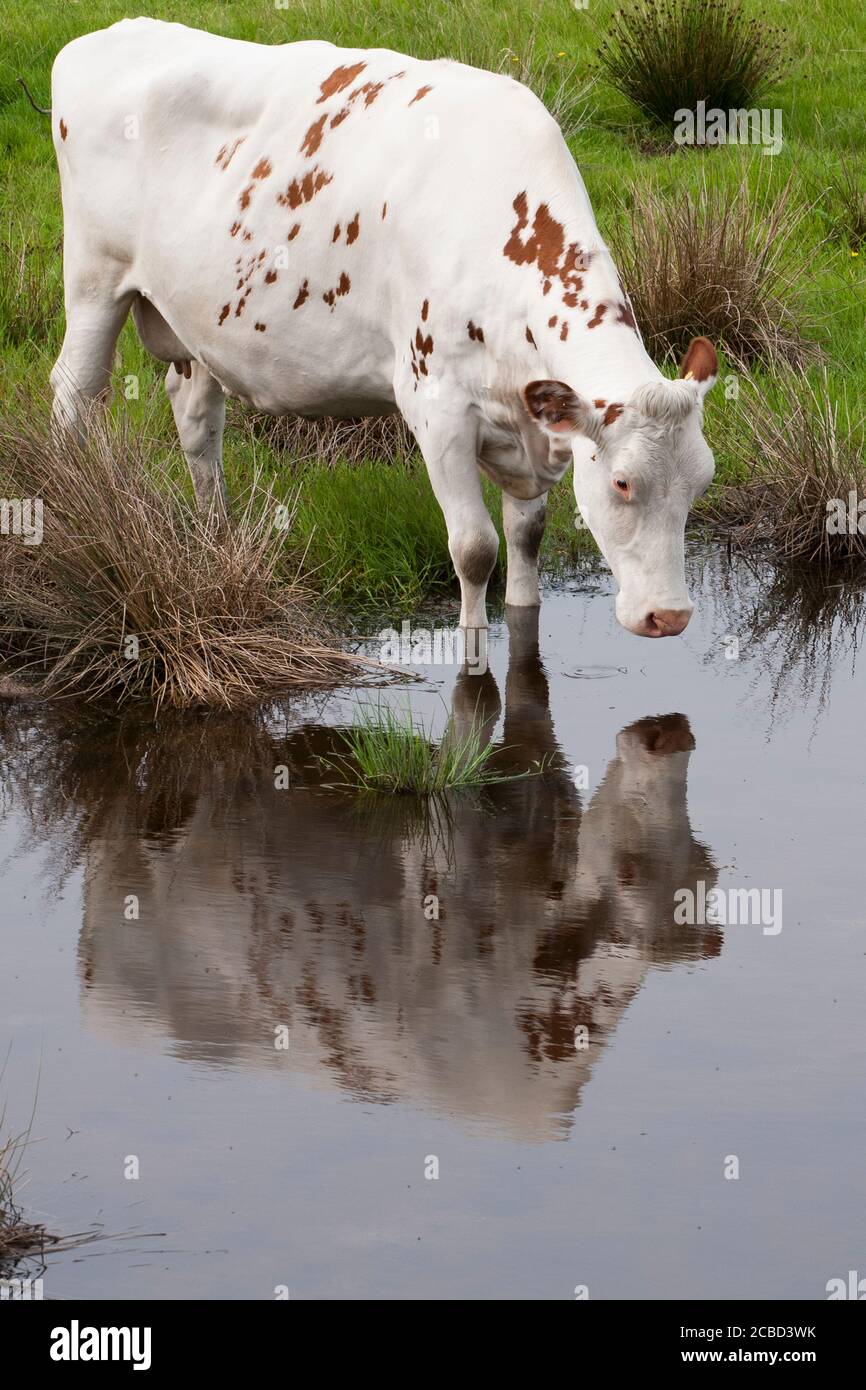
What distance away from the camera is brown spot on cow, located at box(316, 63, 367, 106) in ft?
25.2

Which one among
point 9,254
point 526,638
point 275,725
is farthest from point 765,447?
point 9,254

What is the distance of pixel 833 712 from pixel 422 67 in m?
2.96

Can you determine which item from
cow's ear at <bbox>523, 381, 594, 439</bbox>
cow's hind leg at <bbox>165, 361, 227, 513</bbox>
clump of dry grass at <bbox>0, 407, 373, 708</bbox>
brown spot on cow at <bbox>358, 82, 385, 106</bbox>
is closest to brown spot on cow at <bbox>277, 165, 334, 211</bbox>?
brown spot on cow at <bbox>358, 82, 385, 106</bbox>

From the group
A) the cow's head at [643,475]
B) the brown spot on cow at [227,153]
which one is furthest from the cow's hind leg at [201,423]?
the cow's head at [643,475]

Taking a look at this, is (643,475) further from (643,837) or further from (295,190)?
(295,190)

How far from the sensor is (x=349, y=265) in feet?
24.3

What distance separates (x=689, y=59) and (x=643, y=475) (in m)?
8.77

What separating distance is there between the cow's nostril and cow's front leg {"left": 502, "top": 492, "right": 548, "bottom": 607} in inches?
60.5

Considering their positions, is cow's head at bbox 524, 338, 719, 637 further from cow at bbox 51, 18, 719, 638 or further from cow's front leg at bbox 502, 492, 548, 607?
cow's front leg at bbox 502, 492, 548, 607

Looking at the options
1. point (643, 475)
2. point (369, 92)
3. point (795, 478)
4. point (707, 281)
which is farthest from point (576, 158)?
point (643, 475)

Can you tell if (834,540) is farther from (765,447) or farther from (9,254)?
(9,254)

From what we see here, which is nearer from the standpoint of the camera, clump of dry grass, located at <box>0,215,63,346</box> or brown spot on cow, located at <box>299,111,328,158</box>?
brown spot on cow, located at <box>299,111,328,158</box>

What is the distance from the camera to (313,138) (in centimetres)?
763

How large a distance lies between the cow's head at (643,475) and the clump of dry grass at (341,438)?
10.8ft
